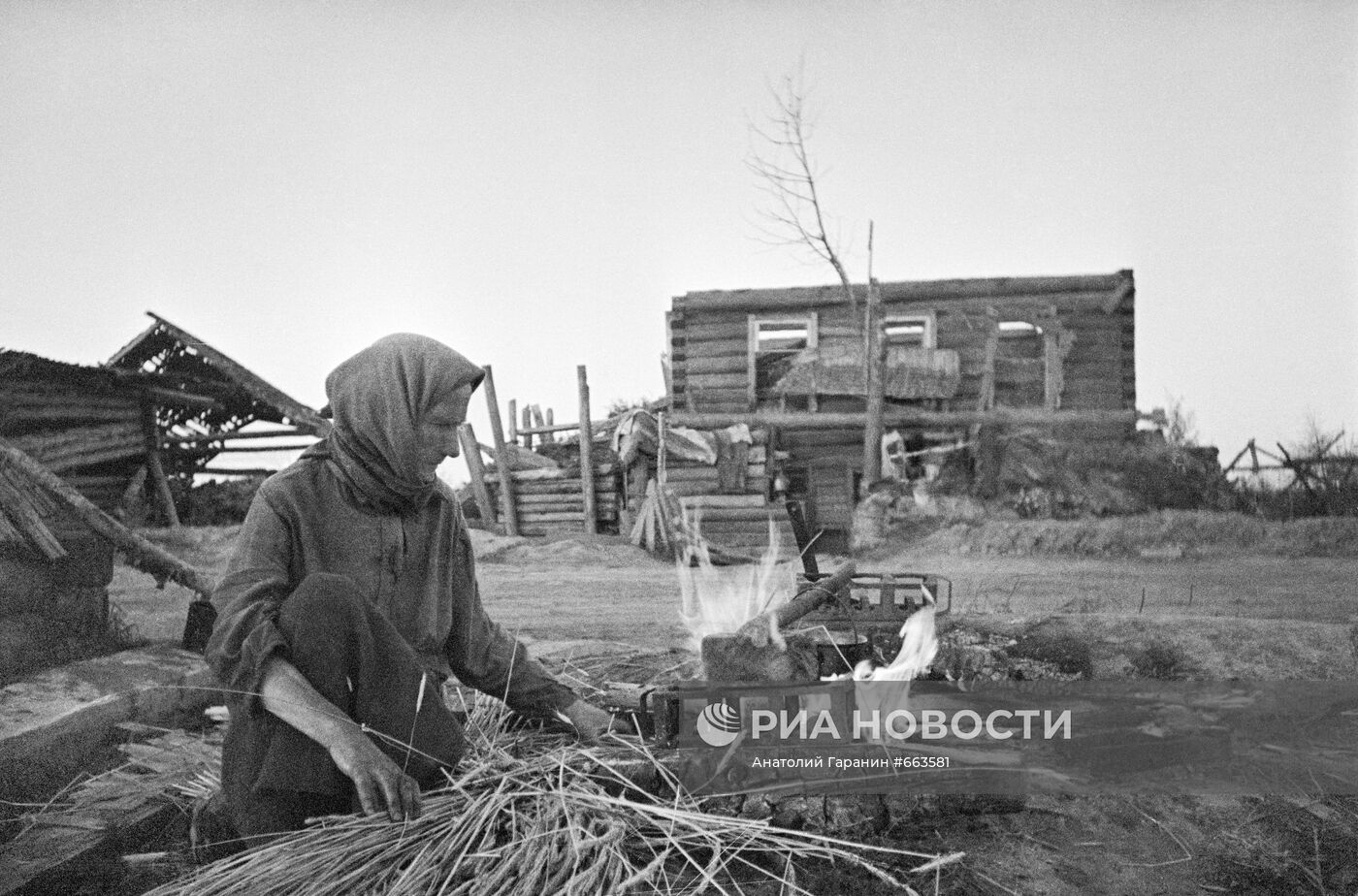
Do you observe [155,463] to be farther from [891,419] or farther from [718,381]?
[891,419]

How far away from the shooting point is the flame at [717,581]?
324cm

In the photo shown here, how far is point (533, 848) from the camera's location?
1.33 m

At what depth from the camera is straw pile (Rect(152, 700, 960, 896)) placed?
1.27 metres

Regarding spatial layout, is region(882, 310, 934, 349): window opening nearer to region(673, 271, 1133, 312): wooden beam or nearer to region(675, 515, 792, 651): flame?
region(673, 271, 1133, 312): wooden beam

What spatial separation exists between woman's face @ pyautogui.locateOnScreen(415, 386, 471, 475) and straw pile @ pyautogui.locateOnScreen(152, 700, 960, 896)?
1.95 feet

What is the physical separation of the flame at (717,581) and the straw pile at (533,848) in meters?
1.37

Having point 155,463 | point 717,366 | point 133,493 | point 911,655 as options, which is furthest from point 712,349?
point 911,655

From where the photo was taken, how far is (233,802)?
1320 millimetres

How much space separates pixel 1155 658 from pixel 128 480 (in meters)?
5.10

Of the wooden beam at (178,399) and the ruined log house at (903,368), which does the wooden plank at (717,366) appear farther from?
the wooden beam at (178,399)

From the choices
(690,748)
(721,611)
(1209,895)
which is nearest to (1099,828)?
(1209,895)

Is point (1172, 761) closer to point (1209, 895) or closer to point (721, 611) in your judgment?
point (1209, 895)

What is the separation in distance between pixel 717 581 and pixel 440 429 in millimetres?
3212

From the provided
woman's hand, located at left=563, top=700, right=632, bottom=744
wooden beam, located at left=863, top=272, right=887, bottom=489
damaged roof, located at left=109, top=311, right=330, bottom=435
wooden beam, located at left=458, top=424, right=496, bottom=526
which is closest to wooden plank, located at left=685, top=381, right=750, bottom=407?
wooden beam, located at left=863, top=272, right=887, bottom=489
